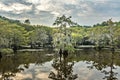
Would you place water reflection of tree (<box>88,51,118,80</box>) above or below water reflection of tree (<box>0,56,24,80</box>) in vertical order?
below

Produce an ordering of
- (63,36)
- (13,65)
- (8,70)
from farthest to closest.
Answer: (63,36), (13,65), (8,70)

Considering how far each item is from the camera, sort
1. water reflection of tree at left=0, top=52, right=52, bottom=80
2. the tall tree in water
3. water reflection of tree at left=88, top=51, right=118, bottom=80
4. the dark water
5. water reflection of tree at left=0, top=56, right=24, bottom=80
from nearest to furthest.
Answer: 1. the dark water
2. water reflection of tree at left=88, top=51, right=118, bottom=80
3. water reflection of tree at left=0, top=56, right=24, bottom=80
4. water reflection of tree at left=0, top=52, right=52, bottom=80
5. the tall tree in water

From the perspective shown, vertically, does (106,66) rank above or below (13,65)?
below

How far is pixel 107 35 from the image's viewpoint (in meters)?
105

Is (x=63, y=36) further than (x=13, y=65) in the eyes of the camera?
Yes

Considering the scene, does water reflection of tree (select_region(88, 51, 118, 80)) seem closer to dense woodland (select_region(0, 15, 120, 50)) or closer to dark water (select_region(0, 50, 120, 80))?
dark water (select_region(0, 50, 120, 80))

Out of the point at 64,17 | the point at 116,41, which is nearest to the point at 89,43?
the point at 116,41

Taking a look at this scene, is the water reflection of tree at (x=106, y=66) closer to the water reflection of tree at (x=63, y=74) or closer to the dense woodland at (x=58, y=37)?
the water reflection of tree at (x=63, y=74)

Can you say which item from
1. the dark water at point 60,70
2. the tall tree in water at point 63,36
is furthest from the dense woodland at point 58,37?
the dark water at point 60,70

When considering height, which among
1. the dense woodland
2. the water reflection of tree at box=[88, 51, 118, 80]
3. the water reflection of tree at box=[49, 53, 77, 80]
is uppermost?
the dense woodland

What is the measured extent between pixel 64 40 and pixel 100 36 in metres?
47.3

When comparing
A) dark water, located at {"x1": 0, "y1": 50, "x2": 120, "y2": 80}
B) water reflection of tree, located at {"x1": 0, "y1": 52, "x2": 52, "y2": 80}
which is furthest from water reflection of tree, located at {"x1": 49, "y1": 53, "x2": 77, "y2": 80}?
water reflection of tree, located at {"x1": 0, "y1": 52, "x2": 52, "y2": 80}

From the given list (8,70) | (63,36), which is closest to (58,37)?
(63,36)

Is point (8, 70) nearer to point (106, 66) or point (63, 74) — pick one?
point (63, 74)
